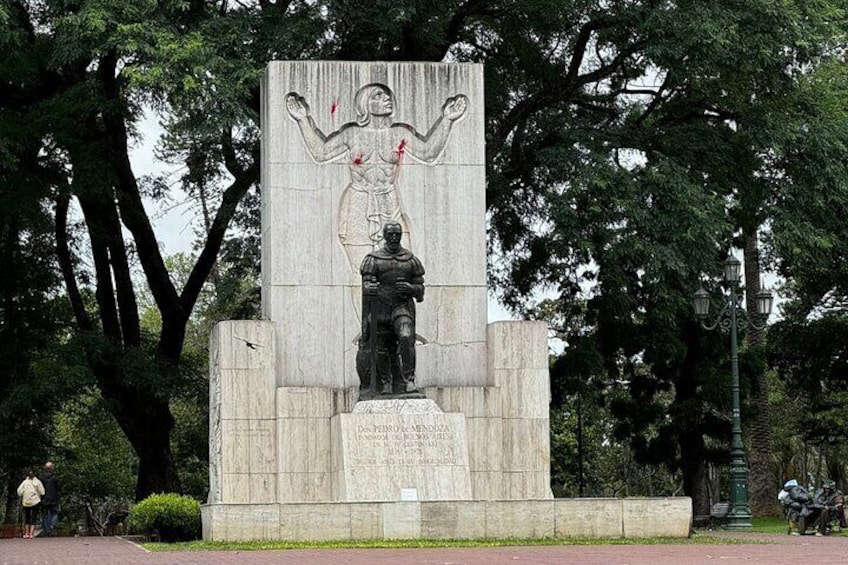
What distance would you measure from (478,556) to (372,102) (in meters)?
11.4

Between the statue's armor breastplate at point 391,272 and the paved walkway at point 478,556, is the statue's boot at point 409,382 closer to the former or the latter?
the statue's armor breastplate at point 391,272

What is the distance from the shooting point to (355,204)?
89.2 feet

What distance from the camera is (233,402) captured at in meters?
25.8

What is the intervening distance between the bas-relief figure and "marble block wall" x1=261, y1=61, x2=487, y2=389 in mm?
17

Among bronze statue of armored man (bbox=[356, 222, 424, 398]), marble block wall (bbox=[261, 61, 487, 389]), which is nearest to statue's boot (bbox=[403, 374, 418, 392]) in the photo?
bronze statue of armored man (bbox=[356, 222, 424, 398])

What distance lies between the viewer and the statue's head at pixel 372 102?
90.1 feet

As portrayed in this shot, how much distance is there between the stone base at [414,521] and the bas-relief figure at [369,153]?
21.1 ft

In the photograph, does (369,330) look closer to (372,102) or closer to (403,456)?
(403,456)

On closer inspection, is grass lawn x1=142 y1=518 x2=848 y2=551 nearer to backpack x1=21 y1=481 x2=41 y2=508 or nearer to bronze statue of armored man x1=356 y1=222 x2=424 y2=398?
bronze statue of armored man x1=356 y1=222 x2=424 y2=398

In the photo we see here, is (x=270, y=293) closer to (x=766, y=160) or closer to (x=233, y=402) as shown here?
(x=233, y=402)

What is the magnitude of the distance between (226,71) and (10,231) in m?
9.52

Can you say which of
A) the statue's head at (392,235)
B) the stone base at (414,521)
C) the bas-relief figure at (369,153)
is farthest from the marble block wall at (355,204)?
the stone base at (414,521)

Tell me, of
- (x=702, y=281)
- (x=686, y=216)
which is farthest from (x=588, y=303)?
(x=686, y=216)

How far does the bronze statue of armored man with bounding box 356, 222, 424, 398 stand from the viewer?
944 inches
